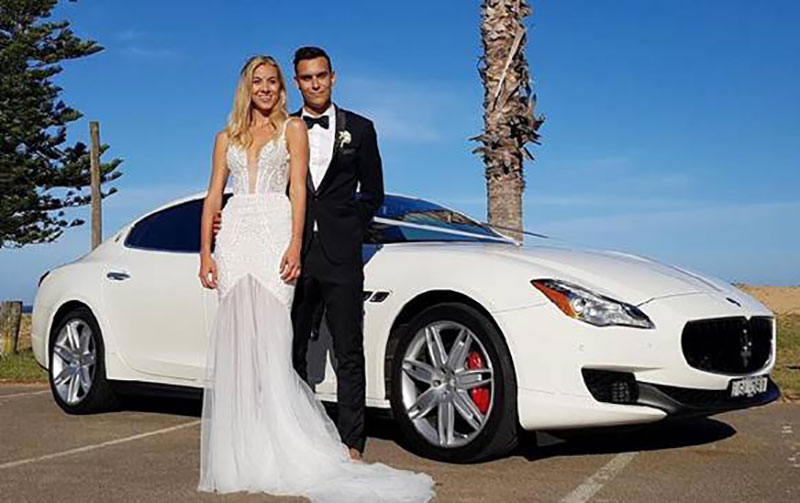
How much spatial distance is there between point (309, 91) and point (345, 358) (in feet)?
4.66

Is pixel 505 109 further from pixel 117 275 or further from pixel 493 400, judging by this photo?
pixel 493 400

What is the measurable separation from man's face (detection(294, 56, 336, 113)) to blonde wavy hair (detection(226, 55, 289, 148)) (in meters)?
0.28

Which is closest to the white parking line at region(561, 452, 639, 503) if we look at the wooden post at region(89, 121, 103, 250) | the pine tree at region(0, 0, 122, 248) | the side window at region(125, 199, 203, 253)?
the side window at region(125, 199, 203, 253)

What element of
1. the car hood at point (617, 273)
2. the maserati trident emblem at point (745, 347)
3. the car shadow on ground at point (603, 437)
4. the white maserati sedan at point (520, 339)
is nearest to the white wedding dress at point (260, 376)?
the white maserati sedan at point (520, 339)

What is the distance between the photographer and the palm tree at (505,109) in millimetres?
12641

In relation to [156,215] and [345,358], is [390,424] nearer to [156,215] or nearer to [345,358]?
[345,358]

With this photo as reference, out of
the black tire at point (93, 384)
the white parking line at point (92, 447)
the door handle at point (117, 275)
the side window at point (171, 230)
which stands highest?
the side window at point (171, 230)

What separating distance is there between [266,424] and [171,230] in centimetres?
258

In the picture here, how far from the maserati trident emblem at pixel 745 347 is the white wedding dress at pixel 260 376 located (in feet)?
6.15

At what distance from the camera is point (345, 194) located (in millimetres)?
5641

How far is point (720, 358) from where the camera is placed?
18.1ft

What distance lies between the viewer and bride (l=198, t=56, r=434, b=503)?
514cm

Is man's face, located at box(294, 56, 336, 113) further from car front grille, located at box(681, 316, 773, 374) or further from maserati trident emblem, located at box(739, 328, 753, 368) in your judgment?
maserati trident emblem, located at box(739, 328, 753, 368)

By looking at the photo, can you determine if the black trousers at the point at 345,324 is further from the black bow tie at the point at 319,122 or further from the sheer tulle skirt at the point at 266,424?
the black bow tie at the point at 319,122
